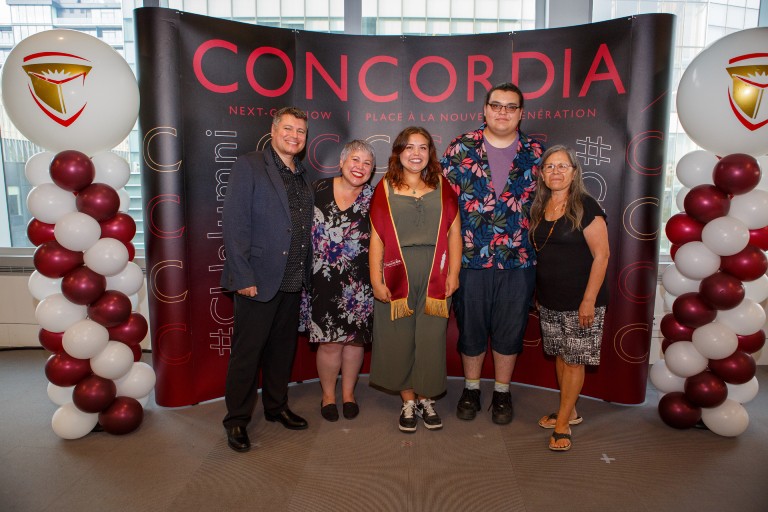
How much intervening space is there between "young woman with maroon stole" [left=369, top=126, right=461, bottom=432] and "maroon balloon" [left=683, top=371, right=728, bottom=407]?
4.51ft

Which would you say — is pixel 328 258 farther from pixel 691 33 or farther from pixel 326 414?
pixel 691 33

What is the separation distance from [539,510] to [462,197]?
1.60 metres

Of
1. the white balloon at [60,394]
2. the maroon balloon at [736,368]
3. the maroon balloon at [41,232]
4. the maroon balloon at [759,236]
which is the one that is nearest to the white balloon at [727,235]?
the maroon balloon at [759,236]

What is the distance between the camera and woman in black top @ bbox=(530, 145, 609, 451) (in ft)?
8.25

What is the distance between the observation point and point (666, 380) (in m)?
2.92

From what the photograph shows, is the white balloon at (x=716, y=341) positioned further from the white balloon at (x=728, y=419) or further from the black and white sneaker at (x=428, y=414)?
the black and white sneaker at (x=428, y=414)

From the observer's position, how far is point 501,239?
2850mm

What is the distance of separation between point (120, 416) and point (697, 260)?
316 cm

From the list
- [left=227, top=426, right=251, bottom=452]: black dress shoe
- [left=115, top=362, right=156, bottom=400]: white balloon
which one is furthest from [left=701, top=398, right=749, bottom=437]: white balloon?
[left=115, top=362, right=156, bottom=400]: white balloon

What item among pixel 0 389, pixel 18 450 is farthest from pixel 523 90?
pixel 0 389

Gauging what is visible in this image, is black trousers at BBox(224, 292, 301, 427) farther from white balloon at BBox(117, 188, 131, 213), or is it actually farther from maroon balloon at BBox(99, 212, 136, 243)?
white balloon at BBox(117, 188, 131, 213)

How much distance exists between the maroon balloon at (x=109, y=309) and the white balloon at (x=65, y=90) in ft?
2.51

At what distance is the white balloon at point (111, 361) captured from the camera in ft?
8.75

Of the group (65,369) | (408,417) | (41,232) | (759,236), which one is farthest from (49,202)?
(759,236)
